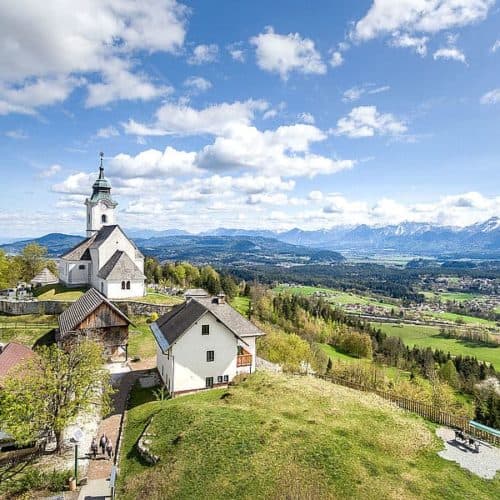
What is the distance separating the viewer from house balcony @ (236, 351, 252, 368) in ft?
119

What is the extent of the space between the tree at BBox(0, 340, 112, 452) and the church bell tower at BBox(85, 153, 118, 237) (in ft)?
150

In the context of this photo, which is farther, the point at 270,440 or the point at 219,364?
the point at 219,364

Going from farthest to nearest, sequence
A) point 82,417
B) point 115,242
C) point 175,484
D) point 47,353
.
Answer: point 115,242 < point 82,417 < point 47,353 < point 175,484

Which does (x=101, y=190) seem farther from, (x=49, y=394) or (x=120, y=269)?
(x=49, y=394)

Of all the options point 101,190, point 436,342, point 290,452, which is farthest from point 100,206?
point 436,342

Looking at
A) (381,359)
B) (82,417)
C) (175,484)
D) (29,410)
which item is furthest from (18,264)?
(381,359)

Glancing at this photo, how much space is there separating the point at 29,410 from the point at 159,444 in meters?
7.50

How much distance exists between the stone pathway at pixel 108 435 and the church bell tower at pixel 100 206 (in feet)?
120

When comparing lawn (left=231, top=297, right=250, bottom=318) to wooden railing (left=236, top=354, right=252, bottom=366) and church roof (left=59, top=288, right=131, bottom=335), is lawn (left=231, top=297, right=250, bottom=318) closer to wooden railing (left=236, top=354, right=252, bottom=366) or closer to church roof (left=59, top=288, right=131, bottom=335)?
church roof (left=59, top=288, right=131, bottom=335)

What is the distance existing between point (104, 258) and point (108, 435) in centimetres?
3740

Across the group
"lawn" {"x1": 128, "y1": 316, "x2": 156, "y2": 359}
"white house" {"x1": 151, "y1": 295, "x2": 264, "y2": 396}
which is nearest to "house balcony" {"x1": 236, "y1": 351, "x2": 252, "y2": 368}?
"white house" {"x1": 151, "y1": 295, "x2": 264, "y2": 396}

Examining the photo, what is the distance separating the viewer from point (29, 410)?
23094mm

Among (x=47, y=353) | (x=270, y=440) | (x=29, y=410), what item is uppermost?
(x=47, y=353)

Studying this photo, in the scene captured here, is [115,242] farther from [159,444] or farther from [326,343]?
[326,343]
